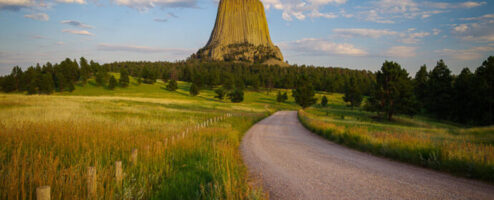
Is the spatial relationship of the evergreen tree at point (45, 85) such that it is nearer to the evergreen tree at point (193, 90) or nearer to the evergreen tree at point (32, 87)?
the evergreen tree at point (32, 87)

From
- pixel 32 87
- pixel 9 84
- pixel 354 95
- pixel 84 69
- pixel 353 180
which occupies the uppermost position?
pixel 84 69

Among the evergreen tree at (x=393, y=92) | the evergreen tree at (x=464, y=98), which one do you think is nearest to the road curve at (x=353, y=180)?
the evergreen tree at (x=393, y=92)

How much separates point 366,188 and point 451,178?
3088 millimetres

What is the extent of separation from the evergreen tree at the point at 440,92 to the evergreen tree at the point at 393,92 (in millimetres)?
18761

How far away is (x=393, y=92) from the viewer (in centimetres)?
4309

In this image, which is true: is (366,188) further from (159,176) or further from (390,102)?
(390,102)

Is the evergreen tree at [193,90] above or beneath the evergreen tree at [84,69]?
beneath

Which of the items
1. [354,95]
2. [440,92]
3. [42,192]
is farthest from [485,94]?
[42,192]

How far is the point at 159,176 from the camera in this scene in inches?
241

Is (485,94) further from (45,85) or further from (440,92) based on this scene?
(45,85)

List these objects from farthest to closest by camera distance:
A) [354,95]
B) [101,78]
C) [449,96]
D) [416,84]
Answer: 1. [101,78]
2. [354,95]
3. [416,84]
4. [449,96]

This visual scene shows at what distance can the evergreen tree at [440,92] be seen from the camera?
54344 millimetres

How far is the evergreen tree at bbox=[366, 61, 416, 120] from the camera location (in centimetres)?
4266

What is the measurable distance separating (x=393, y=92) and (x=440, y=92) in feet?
87.6
